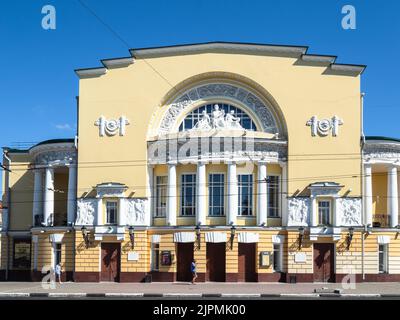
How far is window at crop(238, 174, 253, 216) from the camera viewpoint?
130 feet

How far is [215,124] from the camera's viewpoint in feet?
132

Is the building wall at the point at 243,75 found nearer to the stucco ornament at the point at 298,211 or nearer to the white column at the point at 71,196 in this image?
the white column at the point at 71,196

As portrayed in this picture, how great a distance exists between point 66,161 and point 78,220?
3965mm

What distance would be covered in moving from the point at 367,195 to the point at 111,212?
51.5 feet

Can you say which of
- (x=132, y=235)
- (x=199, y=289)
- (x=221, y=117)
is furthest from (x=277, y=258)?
(x=221, y=117)

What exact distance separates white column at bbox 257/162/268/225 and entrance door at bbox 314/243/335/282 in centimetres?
357

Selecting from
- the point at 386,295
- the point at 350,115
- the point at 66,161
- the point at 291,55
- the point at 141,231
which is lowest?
the point at 386,295

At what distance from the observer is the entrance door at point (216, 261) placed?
3897cm

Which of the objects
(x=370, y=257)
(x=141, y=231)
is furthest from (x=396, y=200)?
(x=141, y=231)

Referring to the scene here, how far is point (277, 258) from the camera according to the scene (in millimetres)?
39094

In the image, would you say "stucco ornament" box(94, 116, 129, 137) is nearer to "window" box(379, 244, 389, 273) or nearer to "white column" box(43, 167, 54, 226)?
"white column" box(43, 167, 54, 226)

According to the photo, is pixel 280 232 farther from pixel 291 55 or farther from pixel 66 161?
pixel 66 161

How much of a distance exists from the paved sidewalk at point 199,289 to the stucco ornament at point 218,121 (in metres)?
9.60

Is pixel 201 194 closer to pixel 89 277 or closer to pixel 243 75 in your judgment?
pixel 243 75
